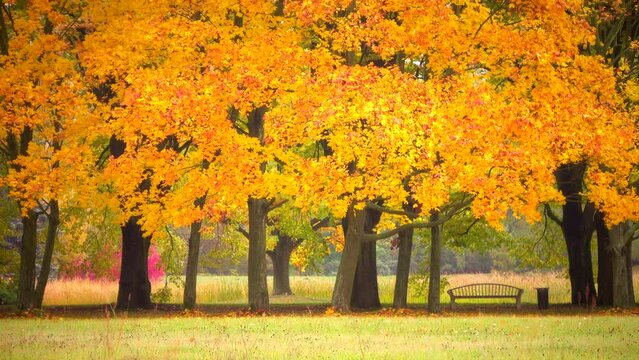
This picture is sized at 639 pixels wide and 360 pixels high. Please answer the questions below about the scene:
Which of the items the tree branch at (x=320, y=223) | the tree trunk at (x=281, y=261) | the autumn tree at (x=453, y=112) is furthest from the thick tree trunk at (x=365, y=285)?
the tree trunk at (x=281, y=261)

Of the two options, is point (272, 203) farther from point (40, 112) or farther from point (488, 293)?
point (488, 293)

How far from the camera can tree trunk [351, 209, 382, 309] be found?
29969 mm

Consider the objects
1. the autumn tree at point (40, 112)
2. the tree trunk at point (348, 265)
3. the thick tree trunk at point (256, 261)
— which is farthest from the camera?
the thick tree trunk at point (256, 261)

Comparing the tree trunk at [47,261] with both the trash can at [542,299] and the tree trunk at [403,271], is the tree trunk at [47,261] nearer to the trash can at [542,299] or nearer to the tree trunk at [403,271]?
the tree trunk at [403,271]

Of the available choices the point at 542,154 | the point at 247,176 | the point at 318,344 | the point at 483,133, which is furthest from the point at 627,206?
the point at 318,344

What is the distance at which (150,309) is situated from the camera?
29.8 metres

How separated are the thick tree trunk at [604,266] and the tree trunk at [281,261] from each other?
1705 centimetres

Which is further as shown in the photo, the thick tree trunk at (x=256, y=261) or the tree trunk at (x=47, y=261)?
the tree trunk at (x=47, y=261)

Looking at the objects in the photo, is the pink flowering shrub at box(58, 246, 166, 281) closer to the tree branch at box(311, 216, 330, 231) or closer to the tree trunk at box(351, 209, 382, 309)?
the tree branch at box(311, 216, 330, 231)

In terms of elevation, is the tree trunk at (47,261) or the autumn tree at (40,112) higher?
the autumn tree at (40,112)

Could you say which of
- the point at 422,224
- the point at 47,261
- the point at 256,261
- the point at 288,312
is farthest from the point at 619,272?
the point at 47,261

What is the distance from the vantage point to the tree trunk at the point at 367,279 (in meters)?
30.0

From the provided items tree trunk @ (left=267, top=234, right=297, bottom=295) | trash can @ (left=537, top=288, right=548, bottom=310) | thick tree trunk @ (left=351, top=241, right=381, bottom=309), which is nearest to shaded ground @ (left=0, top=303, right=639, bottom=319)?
trash can @ (left=537, top=288, right=548, bottom=310)

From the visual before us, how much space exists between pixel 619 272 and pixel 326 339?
14906 mm
